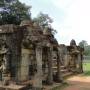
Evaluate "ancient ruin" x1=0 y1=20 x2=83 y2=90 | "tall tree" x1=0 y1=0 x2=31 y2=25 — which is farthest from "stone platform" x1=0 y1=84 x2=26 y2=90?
"tall tree" x1=0 y1=0 x2=31 y2=25

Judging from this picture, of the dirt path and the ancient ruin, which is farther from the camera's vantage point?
the dirt path

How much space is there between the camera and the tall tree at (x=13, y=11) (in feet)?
115

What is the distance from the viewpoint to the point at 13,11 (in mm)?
37094

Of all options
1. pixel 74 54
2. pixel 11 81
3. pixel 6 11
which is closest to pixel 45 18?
pixel 6 11

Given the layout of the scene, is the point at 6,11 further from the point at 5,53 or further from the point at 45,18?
the point at 5,53

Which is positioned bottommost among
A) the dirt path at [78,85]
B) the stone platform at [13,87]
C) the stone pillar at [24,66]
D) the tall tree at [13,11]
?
the dirt path at [78,85]

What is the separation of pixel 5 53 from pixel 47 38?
8.98ft

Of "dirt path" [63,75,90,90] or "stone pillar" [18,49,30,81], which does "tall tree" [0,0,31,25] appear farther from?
"stone pillar" [18,49,30,81]

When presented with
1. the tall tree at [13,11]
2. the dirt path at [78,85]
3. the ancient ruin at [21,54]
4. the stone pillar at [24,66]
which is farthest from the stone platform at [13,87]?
the tall tree at [13,11]

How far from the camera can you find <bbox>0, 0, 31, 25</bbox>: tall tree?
1384 inches

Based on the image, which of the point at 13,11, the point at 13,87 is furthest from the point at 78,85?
the point at 13,11

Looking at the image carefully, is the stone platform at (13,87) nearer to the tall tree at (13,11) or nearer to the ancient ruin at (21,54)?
the ancient ruin at (21,54)

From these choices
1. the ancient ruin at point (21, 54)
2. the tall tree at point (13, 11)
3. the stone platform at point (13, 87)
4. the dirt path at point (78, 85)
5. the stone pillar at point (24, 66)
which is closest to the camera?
the stone platform at point (13, 87)

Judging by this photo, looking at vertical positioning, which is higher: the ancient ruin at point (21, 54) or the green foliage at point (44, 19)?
the green foliage at point (44, 19)
